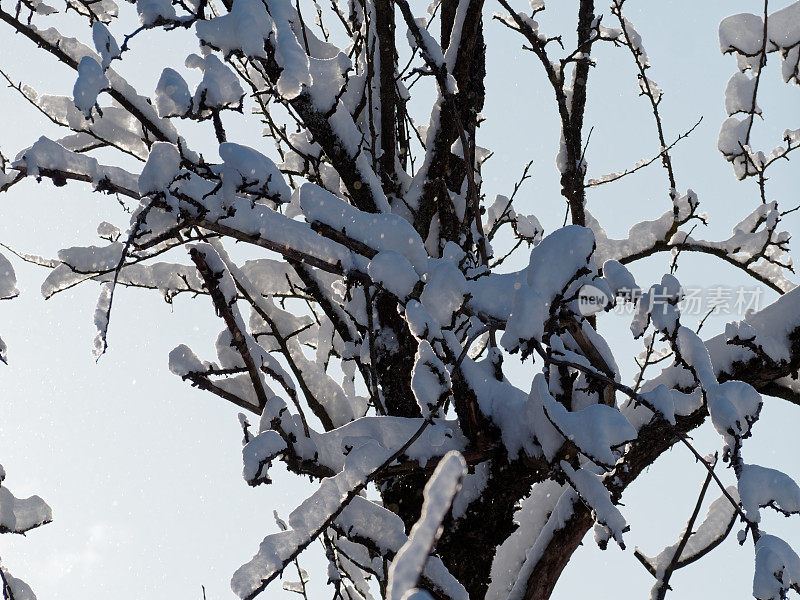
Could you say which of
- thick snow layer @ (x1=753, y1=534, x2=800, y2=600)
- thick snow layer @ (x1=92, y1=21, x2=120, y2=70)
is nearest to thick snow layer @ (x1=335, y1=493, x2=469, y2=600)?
thick snow layer @ (x1=753, y1=534, x2=800, y2=600)

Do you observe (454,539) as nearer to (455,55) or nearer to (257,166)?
(257,166)

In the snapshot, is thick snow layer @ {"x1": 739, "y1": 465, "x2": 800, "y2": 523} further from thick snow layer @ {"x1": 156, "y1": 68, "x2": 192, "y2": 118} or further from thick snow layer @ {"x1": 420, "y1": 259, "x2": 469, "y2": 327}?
thick snow layer @ {"x1": 156, "y1": 68, "x2": 192, "y2": 118}

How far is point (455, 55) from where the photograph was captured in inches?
121

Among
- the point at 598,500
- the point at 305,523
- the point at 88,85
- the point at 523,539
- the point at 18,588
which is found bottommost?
the point at 18,588

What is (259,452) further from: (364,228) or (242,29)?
(242,29)

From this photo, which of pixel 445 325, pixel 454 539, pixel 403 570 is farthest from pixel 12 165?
pixel 454 539

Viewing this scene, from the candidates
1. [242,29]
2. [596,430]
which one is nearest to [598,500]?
[596,430]

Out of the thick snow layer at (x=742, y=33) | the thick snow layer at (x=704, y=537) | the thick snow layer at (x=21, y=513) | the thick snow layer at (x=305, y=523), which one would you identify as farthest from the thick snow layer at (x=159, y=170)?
the thick snow layer at (x=742, y=33)

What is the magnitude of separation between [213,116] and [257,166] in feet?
0.83

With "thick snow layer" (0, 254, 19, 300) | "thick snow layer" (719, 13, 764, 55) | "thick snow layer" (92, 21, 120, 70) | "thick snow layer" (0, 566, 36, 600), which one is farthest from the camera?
"thick snow layer" (719, 13, 764, 55)

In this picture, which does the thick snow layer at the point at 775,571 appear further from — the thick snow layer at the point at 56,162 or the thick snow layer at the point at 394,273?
the thick snow layer at the point at 56,162

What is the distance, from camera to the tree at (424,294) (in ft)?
5.25

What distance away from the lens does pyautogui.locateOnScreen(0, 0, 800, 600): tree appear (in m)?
1.60

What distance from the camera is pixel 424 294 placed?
158 centimetres
